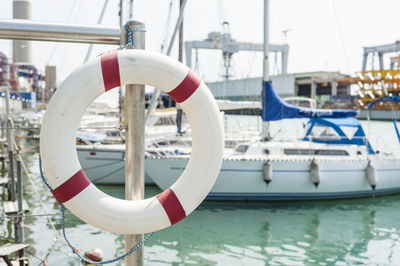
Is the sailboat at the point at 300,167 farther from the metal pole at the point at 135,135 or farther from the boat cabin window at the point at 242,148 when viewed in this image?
the metal pole at the point at 135,135

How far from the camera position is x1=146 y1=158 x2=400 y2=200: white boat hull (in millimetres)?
12336

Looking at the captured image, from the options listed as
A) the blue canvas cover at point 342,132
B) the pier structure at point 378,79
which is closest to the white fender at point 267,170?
the blue canvas cover at point 342,132

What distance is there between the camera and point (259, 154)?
12.9 metres

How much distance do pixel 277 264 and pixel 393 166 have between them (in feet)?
24.6

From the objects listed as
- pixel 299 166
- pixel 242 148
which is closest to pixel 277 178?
pixel 299 166

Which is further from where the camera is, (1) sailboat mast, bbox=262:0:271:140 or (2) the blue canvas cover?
(1) sailboat mast, bbox=262:0:271:140

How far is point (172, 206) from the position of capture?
2.31 metres

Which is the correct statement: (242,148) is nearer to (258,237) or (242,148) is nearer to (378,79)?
(258,237)

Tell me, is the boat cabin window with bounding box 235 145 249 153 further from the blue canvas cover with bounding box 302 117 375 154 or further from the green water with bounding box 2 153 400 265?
the blue canvas cover with bounding box 302 117 375 154

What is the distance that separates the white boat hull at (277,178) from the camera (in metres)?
12.3

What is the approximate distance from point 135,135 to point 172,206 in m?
0.42

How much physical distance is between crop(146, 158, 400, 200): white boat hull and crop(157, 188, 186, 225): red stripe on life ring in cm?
985

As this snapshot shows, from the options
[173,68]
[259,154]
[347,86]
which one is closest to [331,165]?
[259,154]

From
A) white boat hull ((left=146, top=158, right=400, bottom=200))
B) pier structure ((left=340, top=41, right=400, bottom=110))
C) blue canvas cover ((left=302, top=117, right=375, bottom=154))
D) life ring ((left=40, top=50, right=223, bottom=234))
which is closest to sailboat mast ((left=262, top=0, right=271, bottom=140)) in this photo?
blue canvas cover ((left=302, top=117, right=375, bottom=154))
